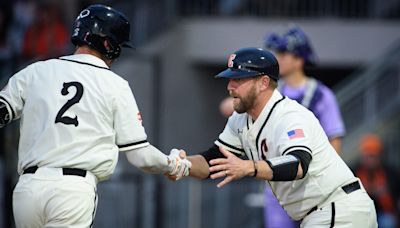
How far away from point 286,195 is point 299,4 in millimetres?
11047

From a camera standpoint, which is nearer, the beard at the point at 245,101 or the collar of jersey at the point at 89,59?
the collar of jersey at the point at 89,59

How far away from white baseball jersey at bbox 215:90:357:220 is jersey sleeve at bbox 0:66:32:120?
1.62 meters

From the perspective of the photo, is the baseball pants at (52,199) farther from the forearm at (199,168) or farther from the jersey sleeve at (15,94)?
the forearm at (199,168)

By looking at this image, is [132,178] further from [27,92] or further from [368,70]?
[27,92]

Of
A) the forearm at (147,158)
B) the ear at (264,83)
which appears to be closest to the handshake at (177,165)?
the forearm at (147,158)

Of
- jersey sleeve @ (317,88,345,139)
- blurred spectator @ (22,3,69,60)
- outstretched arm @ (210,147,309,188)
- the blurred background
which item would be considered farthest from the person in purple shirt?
blurred spectator @ (22,3,69,60)

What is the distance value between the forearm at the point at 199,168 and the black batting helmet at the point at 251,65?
27.5 inches

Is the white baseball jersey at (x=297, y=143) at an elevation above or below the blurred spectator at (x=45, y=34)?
above

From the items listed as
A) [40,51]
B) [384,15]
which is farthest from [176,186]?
[384,15]

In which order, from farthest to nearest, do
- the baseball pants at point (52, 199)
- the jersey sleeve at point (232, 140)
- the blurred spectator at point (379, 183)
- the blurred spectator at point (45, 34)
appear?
the blurred spectator at point (45, 34), the blurred spectator at point (379, 183), the jersey sleeve at point (232, 140), the baseball pants at point (52, 199)

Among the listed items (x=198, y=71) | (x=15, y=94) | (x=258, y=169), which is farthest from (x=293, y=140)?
(x=198, y=71)

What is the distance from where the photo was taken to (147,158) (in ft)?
23.8

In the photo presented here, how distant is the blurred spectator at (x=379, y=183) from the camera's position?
13.3 meters

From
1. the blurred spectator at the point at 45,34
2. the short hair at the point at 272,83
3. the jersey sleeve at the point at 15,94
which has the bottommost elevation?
the blurred spectator at the point at 45,34
